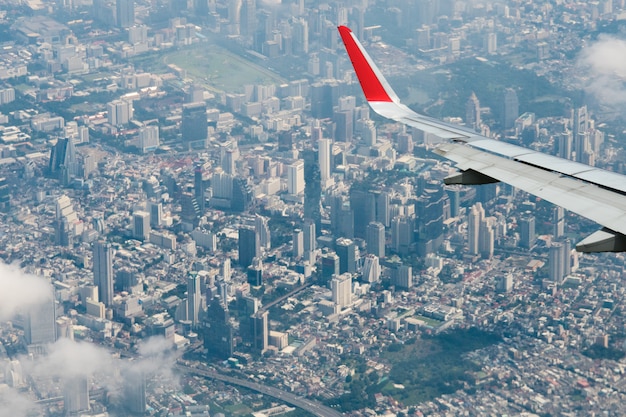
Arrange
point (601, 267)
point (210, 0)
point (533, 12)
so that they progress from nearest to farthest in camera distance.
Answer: point (601, 267) < point (533, 12) < point (210, 0)

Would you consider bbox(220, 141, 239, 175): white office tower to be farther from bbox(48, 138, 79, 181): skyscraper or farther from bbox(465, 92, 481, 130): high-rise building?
bbox(465, 92, 481, 130): high-rise building

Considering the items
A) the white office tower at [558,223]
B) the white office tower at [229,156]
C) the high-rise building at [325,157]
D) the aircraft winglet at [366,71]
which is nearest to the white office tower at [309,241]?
the high-rise building at [325,157]

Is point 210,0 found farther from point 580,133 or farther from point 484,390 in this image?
point 484,390

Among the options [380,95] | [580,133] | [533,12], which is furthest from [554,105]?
[380,95]

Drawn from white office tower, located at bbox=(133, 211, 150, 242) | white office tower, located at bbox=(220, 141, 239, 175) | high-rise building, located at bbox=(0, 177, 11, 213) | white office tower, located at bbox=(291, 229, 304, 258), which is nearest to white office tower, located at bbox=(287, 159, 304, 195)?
white office tower, located at bbox=(220, 141, 239, 175)

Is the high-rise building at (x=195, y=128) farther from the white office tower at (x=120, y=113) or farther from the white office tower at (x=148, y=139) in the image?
the white office tower at (x=120, y=113)

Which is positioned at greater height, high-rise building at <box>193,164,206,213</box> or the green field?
the green field
